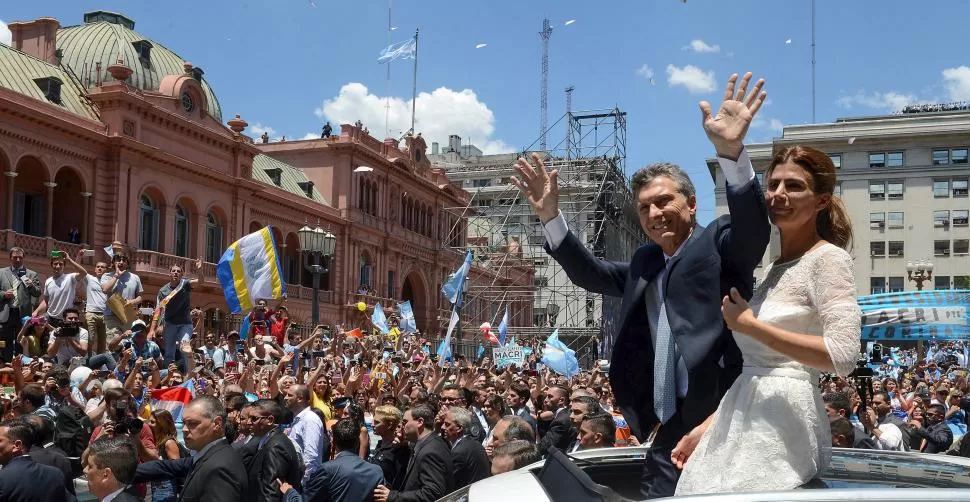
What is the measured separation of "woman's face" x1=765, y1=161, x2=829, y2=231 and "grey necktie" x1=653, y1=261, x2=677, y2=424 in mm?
530

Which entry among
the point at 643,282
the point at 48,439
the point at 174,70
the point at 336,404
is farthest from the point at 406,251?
the point at 643,282

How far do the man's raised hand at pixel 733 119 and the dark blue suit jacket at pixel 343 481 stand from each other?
390 cm

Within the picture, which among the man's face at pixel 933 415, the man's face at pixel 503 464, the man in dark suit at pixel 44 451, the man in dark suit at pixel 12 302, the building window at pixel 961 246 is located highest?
the building window at pixel 961 246

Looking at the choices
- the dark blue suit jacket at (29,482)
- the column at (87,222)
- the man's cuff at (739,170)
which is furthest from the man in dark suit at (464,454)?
the column at (87,222)

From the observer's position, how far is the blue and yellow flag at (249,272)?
1412cm

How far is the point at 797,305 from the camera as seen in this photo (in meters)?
2.64

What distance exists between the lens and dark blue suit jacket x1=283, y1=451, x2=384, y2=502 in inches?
237

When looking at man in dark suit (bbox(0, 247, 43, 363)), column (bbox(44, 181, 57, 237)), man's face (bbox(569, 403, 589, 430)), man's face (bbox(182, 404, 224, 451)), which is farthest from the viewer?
column (bbox(44, 181, 57, 237))

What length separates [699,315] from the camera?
10.00 feet

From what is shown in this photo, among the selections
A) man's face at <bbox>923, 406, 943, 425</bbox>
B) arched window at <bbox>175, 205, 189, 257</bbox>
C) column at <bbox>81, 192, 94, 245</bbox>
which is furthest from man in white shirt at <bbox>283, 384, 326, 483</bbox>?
arched window at <bbox>175, 205, 189, 257</bbox>

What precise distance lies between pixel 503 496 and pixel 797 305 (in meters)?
1.03

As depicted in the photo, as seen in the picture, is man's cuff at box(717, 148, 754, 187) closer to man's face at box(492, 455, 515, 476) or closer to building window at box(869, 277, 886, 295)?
man's face at box(492, 455, 515, 476)

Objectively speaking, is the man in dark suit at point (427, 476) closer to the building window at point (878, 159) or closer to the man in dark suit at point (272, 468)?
the man in dark suit at point (272, 468)

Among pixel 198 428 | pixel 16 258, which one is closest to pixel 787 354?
pixel 198 428
